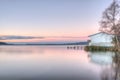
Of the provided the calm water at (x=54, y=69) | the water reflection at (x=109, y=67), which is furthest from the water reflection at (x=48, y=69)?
the water reflection at (x=109, y=67)

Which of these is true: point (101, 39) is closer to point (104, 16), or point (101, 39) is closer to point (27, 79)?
point (104, 16)

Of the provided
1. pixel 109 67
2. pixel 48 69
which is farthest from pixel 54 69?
pixel 109 67

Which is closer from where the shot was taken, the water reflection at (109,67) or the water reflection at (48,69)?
the water reflection at (109,67)

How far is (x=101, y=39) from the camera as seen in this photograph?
42438 millimetres

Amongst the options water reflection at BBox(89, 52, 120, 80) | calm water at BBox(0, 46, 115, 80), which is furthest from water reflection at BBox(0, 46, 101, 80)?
water reflection at BBox(89, 52, 120, 80)

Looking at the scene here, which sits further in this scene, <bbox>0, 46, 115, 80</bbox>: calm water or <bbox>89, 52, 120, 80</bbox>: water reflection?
<bbox>0, 46, 115, 80</bbox>: calm water

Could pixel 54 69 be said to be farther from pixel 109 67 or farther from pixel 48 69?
pixel 109 67

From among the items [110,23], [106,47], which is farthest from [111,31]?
[106,47]

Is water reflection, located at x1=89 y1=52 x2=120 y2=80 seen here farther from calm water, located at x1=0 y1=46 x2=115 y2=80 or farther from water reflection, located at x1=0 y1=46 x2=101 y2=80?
water reflection, located at x1=0 y1=46 x2=101 y2=80

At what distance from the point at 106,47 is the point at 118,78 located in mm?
29682

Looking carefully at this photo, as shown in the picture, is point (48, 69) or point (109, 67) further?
point (109, 67)

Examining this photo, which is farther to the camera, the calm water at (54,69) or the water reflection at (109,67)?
the calm water at (54,69)

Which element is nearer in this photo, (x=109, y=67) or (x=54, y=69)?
(x=54, y=69)

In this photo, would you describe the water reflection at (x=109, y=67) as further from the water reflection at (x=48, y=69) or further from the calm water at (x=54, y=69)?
the water reflection at (x=48, y=69)
